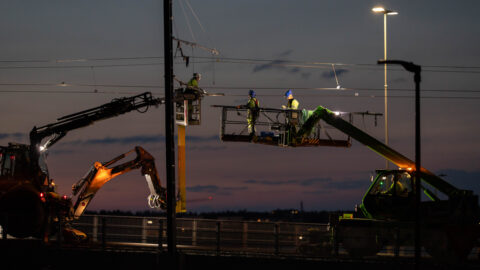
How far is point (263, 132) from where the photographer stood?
3203cm

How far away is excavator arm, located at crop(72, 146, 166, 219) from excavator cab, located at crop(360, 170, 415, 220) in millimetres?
10615

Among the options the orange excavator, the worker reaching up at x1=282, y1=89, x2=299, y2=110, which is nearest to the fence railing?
the orange excavator

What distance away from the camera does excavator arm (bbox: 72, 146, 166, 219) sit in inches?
1340

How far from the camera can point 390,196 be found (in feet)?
93.1

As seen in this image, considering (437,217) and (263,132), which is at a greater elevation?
A: (263,132)

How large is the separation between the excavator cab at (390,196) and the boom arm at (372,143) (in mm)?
1423

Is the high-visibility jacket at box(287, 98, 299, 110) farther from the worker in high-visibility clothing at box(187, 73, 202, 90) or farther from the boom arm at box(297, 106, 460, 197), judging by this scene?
the worker in high-visibility clothing at box(187, 73, 202, 90)

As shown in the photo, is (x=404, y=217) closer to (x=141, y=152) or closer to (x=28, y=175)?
(x=141, y=152)

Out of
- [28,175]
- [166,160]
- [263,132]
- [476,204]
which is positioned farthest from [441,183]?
[28,175]

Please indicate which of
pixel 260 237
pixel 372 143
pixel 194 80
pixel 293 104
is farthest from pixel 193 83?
pixel 372 143

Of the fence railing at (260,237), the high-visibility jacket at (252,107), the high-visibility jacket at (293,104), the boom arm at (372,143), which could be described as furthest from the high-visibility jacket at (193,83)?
the fence railing at (260,237)

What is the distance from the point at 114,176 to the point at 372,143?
479 inches

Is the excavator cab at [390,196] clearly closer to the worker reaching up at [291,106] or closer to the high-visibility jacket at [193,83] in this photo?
the worker reaching up at [291,106]

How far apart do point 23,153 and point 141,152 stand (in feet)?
18.3
